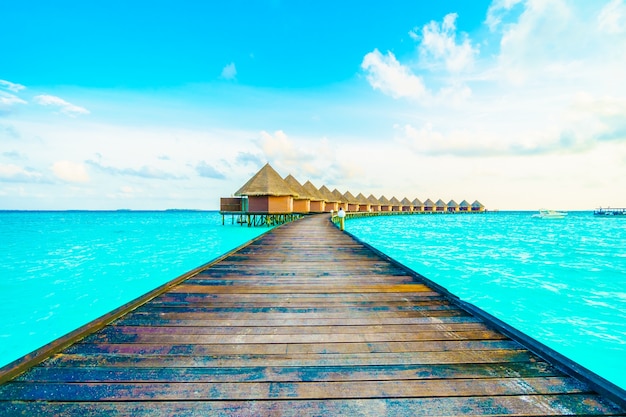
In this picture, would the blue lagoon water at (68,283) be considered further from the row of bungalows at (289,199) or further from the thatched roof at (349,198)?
the thatched roof at (349,198)

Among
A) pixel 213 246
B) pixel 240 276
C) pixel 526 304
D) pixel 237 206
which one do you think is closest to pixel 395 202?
pixel 237 206

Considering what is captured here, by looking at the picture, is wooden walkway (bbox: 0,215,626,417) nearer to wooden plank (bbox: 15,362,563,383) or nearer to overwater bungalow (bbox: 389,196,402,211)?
wooden plank (bbox: 15,362,563,383)

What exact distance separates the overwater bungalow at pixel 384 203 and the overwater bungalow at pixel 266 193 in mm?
40636

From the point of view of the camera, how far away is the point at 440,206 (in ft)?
246

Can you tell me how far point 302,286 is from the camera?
4102 millimetres

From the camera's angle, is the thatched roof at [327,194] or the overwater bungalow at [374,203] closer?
the thatched roof at [327,194]

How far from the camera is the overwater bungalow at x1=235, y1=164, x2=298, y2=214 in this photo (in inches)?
976

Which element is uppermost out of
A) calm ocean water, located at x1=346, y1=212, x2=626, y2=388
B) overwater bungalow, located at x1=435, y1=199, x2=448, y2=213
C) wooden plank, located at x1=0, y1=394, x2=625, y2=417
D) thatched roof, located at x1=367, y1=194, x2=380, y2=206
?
thatched roof, located at x1=367, y1=194, x2=380, y2=206

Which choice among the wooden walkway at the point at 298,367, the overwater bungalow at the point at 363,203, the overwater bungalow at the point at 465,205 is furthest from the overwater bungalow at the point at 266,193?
the overwater bungalow at the point at 465,205

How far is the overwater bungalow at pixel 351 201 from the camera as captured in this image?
54697 mm

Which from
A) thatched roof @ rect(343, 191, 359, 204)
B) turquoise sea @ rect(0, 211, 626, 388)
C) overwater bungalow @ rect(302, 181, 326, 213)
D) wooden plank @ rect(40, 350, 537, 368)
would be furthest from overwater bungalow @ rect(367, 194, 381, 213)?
wooden plank @ rect(40, 350, 537, 368)

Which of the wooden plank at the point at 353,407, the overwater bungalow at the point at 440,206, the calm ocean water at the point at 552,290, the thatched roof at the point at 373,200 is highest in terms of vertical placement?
the thatched roof at the point at 373,200

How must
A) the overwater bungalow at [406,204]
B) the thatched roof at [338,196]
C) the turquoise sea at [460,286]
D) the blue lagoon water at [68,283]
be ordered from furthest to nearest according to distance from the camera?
1. the overwater bungalow at [406,204]
2. the thatched roof at [338,196]
3. the blue lagoon water at [68,283]
4. the turquoise sea at [460,286]

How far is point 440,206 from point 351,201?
32.1 m
